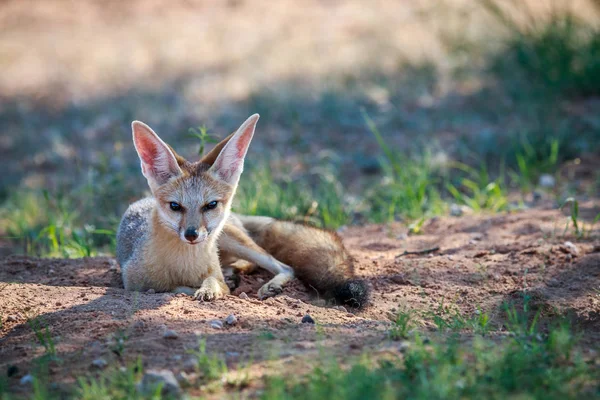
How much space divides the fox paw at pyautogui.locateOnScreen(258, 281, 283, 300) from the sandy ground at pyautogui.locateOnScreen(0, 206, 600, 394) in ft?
0.25

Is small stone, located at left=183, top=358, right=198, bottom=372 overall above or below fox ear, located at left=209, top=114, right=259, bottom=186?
below

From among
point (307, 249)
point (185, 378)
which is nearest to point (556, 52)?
point (307, 249)

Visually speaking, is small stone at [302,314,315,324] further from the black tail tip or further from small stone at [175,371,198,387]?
small stone at [175,371,198,387]

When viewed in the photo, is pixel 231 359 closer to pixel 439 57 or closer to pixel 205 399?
pixel 205 399

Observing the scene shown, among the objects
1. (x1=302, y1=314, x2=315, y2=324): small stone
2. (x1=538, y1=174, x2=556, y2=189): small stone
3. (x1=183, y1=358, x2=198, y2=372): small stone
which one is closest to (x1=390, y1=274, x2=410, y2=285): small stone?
(x1=302, y1=314, x2=315, y2=324): small stone

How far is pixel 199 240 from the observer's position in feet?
14.7

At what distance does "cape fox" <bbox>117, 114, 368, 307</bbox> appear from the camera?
15.2ft

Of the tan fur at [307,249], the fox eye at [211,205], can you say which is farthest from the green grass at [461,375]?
the fox eye at [211,205]

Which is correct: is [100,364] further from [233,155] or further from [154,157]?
[233,155]

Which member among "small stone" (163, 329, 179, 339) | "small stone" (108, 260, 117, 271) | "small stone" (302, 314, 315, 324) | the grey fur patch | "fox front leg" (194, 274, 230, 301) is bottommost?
"small stone" (108, 260, 117, 271)

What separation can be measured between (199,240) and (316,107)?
6224 millimetres

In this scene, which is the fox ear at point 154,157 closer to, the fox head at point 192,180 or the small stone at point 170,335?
the fox head at point 192,180

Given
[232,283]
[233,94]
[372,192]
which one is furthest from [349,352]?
[233,94]

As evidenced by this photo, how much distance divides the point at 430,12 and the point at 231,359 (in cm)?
952
